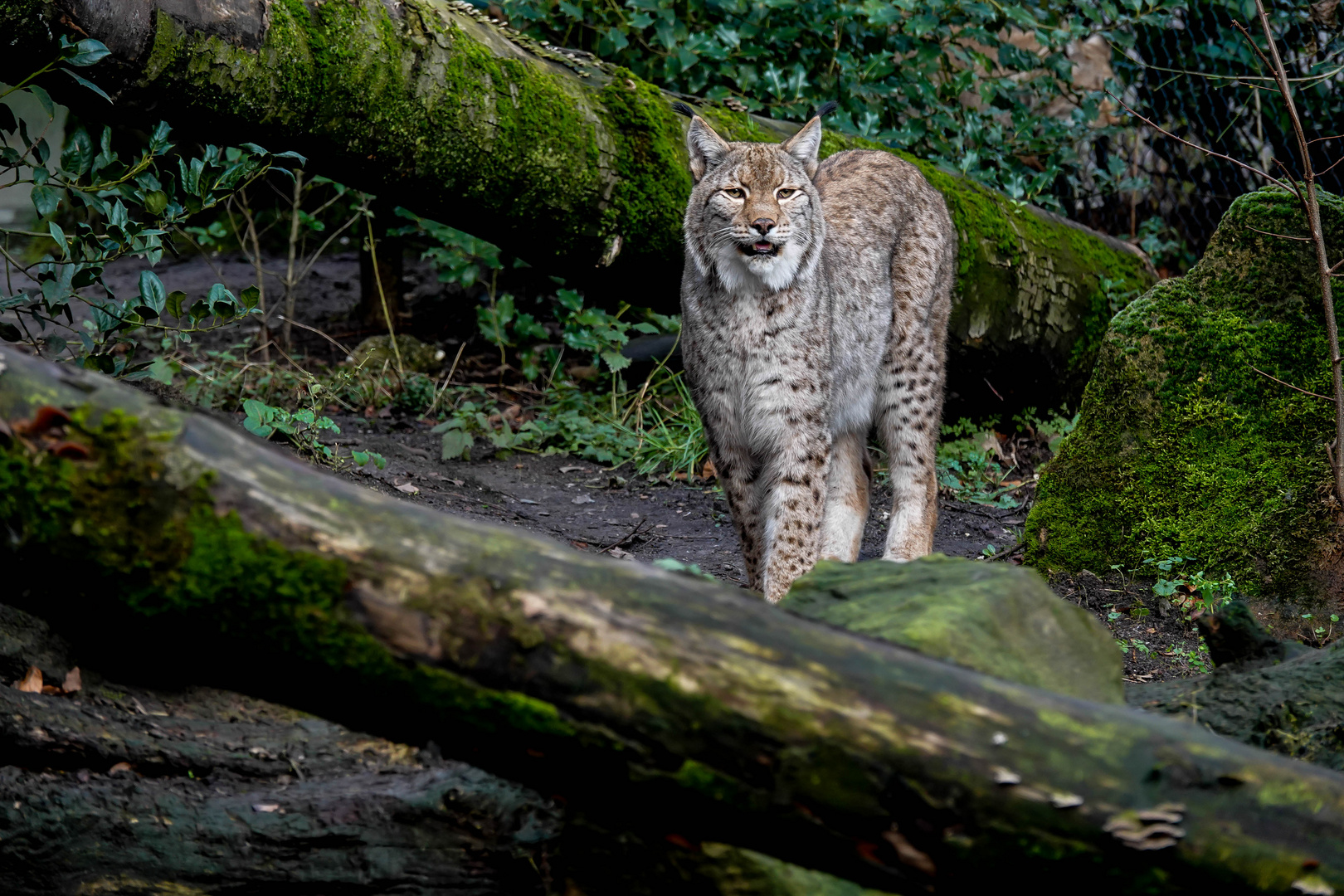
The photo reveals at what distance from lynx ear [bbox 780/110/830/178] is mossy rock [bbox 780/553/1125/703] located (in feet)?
9.38

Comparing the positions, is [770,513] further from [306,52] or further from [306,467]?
[306,467]

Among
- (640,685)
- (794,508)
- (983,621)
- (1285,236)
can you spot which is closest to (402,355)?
(794,508)

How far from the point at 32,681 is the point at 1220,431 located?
166 inches

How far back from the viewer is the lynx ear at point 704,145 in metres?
4.87

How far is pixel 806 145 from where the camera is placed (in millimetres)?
5008

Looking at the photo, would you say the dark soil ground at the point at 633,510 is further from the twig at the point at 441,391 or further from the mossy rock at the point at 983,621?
the mossy rock at the point at 983,621

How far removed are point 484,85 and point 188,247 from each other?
5.69 metres

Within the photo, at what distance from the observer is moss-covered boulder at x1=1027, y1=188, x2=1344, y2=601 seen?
4.41 m

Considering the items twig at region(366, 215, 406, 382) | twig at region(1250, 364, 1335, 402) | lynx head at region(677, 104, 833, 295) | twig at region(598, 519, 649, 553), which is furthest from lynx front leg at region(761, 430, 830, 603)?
twig at region(366, 215, 406, 382)

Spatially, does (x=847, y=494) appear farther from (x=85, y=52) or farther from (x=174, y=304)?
(x=85, y=52)

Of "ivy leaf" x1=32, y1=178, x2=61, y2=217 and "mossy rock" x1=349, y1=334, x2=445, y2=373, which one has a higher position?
"ivy leaf" x1=32, y1=178, x2=61, y2=217

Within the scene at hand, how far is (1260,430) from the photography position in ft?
15.0

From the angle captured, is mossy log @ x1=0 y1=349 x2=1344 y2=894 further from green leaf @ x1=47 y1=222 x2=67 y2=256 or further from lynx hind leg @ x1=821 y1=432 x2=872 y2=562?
lynx hind leg @ x1=821 y1=432 x2=872 y2=562

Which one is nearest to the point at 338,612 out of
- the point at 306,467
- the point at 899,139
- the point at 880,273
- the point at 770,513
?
the point at 306,467
